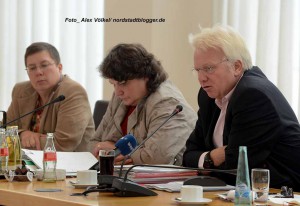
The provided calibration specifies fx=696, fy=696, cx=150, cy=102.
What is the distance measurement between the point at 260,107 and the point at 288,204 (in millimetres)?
734

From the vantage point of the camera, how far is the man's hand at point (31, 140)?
4.17 metres

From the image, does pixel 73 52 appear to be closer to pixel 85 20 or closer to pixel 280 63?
pixel 85 20

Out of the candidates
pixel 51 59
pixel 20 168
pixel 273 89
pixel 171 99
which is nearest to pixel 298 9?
pixel 171 99

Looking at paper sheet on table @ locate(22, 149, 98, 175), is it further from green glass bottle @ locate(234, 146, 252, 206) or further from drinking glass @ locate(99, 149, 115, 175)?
green glass bottle @ locate(234, 146, 252, 206)

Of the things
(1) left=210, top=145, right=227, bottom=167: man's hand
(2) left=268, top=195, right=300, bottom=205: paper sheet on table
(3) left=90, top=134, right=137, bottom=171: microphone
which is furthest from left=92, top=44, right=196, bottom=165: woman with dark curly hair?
(2) left=268, top=195, right=300, bottom=205: paper sheet on table


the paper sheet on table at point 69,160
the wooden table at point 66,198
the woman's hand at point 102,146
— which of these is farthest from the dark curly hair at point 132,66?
the wooden table at point 66,198

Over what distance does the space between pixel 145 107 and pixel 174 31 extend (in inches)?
→ 51.7

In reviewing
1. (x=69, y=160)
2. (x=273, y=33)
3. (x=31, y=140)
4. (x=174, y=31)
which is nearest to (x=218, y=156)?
(x=69, y=160)

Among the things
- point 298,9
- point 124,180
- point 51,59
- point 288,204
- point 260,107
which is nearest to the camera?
point 288,204

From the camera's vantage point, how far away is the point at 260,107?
288 cm

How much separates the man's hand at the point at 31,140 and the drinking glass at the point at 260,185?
83.8 inches

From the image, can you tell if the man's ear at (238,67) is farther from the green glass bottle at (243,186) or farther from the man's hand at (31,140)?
the man's hand at (31,140)

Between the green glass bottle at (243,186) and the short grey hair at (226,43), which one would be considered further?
the short grey hair at (226,43)

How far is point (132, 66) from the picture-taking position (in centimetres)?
373
